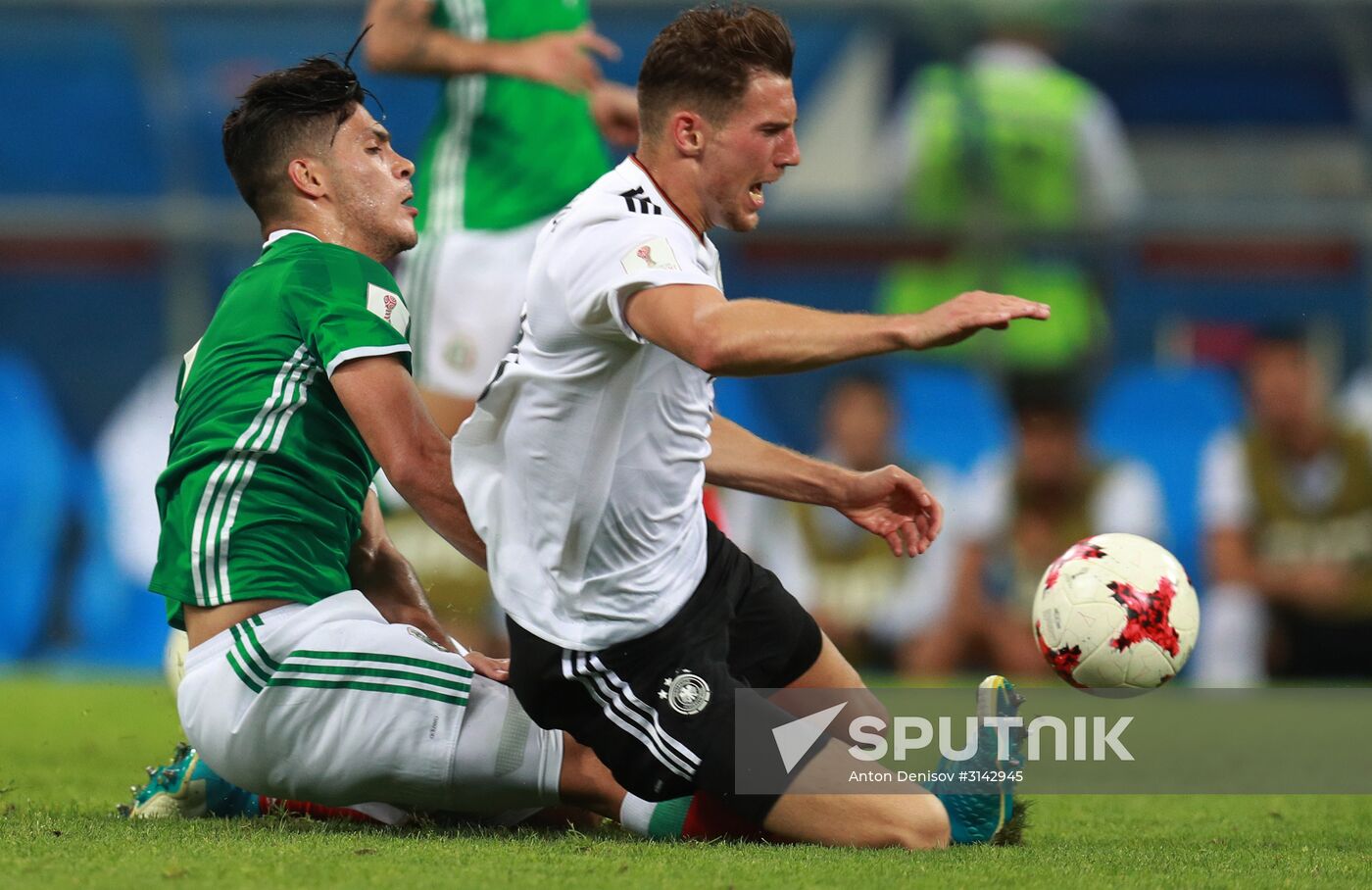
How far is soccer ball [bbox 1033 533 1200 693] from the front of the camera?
441 cm

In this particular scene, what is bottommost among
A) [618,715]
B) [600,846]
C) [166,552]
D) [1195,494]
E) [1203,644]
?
[1203,644]

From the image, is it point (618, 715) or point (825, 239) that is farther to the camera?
point (825, 239)

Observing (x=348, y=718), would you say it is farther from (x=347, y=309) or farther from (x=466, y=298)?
(x=466, y=298)

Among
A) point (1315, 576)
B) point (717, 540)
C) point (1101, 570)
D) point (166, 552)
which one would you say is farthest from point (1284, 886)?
point (1315, 576)

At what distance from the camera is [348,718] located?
4.14 meters

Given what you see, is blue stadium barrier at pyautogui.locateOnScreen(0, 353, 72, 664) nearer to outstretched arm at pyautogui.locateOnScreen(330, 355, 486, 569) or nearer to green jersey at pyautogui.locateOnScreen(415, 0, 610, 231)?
green jersey at pyautogui.locateOnScreen(415, 0, 610, 231)

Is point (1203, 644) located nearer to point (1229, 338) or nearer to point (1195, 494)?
point (1195, 494)

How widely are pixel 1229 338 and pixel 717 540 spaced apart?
7.34 metres

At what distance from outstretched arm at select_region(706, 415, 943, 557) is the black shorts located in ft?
1.55

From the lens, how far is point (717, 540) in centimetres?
457

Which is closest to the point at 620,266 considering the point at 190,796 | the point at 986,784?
the point at 986,784

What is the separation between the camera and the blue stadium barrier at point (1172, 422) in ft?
34.4

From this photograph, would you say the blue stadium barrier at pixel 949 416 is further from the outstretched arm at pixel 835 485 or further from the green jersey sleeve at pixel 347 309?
the green jersey sleeve at pixel 347 309

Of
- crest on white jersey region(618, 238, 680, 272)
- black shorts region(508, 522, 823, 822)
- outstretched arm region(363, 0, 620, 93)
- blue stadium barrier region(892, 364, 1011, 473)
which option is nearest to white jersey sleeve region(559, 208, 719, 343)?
crest on white jersey region(618, 238, 680, 272)
